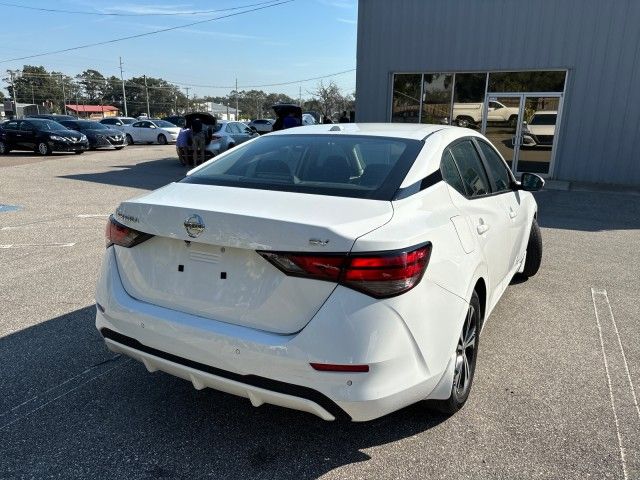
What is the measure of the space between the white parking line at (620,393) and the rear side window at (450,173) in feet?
5.16

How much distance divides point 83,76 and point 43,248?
127788 millimetres

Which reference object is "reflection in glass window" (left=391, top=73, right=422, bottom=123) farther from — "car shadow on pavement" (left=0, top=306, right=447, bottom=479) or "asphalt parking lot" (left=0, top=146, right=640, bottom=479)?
"car shadow on pavement" (left=0, top=306, right=447, bottom=479)

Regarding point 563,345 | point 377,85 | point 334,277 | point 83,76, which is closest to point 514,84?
point 377,85

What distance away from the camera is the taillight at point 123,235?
8.22ft

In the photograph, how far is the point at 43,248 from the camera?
6.17 metres

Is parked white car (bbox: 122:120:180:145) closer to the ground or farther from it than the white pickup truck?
closer to the ground

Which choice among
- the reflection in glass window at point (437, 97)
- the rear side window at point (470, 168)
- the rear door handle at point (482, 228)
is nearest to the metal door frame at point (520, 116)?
the reflection in glass window at point (437, 97)

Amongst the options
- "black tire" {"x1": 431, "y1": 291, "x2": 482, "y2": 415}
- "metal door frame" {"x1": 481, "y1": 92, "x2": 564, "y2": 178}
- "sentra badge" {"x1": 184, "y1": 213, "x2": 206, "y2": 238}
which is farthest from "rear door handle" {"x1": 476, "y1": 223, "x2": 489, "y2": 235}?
"metal door frame" {"x1": 481, "y1": 92, "x2": 564, "y2": 178}

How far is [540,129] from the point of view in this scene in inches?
556

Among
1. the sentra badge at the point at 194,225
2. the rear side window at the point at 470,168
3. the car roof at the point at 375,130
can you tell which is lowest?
the sentra badge at the point at 194,225

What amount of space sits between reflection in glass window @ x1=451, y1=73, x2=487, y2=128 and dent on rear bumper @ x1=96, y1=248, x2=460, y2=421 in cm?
1340

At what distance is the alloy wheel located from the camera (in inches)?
109

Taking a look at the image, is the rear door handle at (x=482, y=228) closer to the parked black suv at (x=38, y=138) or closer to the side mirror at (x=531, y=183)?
the side mirror at (x=531, y=183)

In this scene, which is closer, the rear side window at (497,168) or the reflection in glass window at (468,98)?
the rear side window at (497,168)
